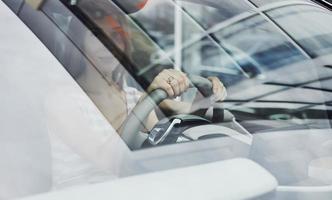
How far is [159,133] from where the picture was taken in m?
1.30

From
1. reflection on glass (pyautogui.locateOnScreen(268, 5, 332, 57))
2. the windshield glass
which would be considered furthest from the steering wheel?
reflection on glass (pyautogui.locateOnScreen(268, 5, 332, 57))

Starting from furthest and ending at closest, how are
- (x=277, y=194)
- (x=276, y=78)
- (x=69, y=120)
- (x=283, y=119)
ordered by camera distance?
(x=276, y=78)
(x=283, y=119)
(x=69, y=120)
(x=277, y=194)

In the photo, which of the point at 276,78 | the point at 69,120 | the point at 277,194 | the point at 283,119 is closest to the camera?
the point at 277,194

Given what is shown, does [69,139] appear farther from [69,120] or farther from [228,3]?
[228,3]

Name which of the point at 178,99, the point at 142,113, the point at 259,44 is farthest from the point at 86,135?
the point at 259,44

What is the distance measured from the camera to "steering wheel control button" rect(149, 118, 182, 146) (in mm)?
1273

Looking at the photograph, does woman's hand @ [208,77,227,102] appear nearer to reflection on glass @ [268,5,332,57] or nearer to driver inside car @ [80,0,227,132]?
driver inside car @ [80,0,227,132]

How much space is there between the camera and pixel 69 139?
1197mm

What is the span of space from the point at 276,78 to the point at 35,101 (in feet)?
2.42

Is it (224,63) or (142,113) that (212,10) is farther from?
(142,113)

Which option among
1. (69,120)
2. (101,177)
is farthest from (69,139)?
(101,177)

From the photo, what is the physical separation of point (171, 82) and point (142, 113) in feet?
0.51

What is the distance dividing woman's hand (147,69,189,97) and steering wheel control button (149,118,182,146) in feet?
0.28

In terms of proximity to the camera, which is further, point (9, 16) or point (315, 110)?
point (315, 110)
